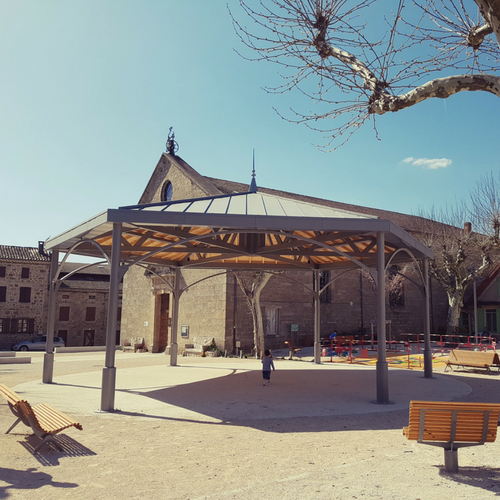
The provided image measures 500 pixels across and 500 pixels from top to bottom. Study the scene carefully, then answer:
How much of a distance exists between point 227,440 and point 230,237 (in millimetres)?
8000

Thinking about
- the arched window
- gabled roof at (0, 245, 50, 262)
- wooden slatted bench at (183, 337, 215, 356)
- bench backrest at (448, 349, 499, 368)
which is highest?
the arched window

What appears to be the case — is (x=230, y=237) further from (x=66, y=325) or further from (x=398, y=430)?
(x=66, y=325)

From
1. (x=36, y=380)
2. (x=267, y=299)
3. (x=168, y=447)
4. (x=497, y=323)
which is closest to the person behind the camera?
(x=168, y=447)

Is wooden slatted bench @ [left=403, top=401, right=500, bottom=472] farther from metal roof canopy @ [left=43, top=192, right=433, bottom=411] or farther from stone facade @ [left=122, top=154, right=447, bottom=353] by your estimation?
stone facade @ [left=122, top=154, right=447, bottom=353]

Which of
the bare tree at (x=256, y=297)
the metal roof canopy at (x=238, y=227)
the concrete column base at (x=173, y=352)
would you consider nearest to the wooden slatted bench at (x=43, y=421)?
the metal roof canopy at (x=238, y=227)

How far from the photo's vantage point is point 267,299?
23.6 m

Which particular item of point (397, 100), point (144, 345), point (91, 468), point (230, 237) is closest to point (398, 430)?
point (91, 468)

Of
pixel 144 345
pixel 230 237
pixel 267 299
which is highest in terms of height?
pixel 230 237

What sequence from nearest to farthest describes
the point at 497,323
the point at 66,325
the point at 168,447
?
1. the point at 168,447
2. the point at 497,323
3. the point at 66,325

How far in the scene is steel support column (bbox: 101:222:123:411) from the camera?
845 centimetres

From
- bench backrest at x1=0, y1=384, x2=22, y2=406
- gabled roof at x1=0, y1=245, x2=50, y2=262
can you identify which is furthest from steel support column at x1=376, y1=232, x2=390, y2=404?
gabled roof at x1=0, y1=245, x2=50, y2=262

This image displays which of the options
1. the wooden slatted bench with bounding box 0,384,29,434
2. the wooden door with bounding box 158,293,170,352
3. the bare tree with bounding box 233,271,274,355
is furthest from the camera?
the wooden door with bounding box 158,293,170,352

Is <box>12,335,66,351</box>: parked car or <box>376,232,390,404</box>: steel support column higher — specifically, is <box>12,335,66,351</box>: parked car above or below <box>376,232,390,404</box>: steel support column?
below

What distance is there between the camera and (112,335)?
8.74 m
